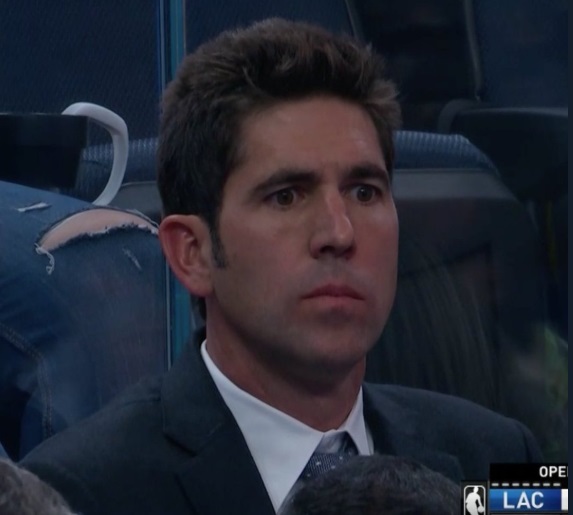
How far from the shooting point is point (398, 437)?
1432mm

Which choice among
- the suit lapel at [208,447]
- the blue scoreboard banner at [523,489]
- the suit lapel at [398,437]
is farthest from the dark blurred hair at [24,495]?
the blue scoreboard banner at [523,489]

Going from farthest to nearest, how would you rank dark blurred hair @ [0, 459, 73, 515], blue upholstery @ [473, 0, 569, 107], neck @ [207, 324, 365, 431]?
blue upholstery @ [473, 0, 569, 107]
neck @ [207, 324, 365, 431]
dark blurred hair @ [0, 459, 73, 515]

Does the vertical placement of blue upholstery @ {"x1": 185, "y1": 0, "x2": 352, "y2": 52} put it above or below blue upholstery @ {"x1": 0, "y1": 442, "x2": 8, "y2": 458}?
above

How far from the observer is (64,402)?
1327 millimetres

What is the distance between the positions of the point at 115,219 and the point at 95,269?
7cm

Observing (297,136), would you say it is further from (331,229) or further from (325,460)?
(325,460)

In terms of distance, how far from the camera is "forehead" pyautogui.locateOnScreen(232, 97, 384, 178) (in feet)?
4.31

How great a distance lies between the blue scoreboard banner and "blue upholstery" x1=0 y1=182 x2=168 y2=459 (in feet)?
1.40

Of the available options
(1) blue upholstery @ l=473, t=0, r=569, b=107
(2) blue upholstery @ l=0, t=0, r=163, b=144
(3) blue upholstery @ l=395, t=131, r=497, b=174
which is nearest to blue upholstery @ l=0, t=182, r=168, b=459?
(2) blue upholstery @ l=0, t=0, r=163, b=144

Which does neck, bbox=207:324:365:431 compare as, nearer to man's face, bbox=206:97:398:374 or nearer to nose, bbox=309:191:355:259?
man's face, bbox=206:97:398:374

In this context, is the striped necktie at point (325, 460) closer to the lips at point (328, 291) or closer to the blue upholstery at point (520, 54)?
the lips at point (328, 291)

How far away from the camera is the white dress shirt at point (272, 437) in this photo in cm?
137

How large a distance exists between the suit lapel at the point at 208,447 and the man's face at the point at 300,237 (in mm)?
66

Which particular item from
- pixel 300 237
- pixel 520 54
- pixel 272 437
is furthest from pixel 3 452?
pixel 520 54
